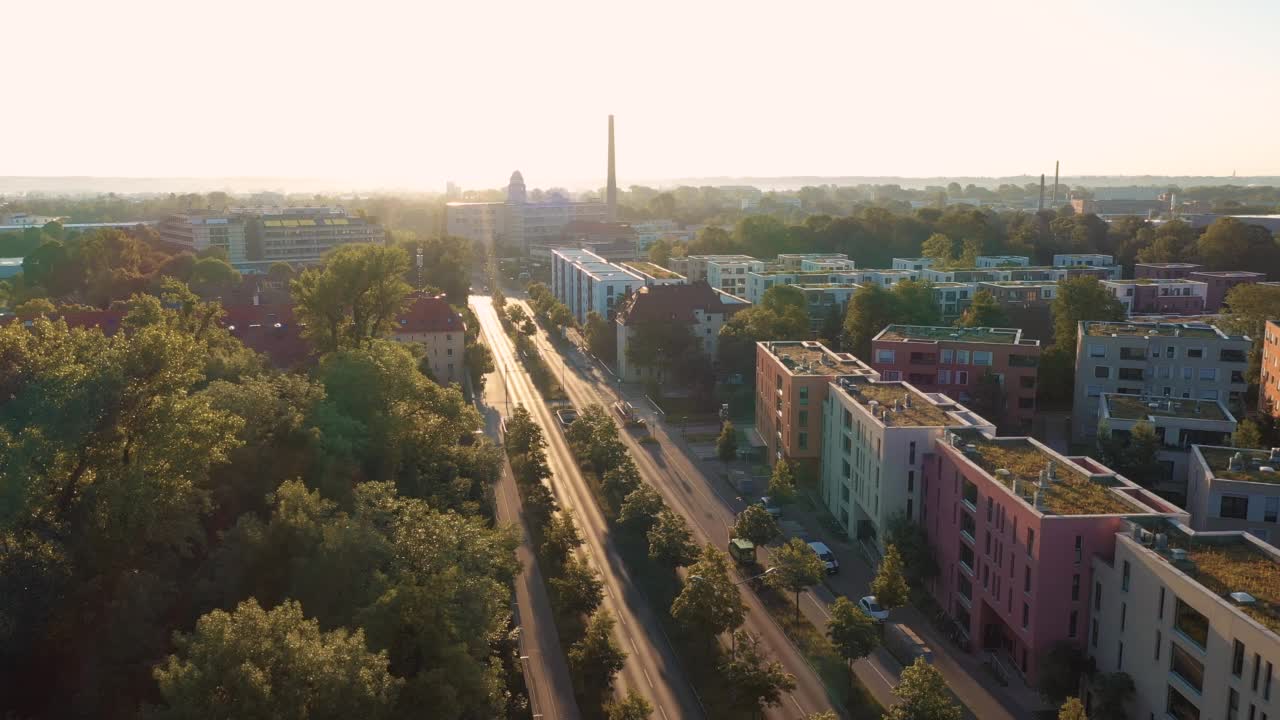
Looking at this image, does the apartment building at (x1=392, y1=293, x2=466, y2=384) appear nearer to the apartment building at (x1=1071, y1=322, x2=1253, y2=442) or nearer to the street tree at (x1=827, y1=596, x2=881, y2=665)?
the apartment building at (x1=1071, y1=322, x2=1253, y2=442)

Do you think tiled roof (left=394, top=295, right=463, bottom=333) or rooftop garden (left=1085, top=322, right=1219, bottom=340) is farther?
tiled roof (left=394, top=295, right=463, bottom=333)

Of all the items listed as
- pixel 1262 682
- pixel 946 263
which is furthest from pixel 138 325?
pixel 946 263

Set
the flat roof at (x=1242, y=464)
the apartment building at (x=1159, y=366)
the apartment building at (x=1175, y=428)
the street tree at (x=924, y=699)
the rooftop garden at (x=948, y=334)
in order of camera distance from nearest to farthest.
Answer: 1. the street tree at (x=924, y=699)
2. the flat roof at (x=1242, y=464)
3. the apartment building at (x=1175, y=428)
4. the apartment building at (x=1159, y=366)
5. the rooftop garden at (x=948, y=334)

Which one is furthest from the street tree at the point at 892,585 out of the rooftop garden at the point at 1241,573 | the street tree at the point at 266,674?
the street tree at the point at 266,674

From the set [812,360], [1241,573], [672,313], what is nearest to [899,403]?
[812,360]

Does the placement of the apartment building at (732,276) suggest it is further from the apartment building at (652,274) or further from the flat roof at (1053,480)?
the flat roof at (1053,480)

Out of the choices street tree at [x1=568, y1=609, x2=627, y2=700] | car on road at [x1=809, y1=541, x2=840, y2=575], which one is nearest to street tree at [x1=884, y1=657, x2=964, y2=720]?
street tree at [x1=568, y1=609, x2=627, y2=700]
